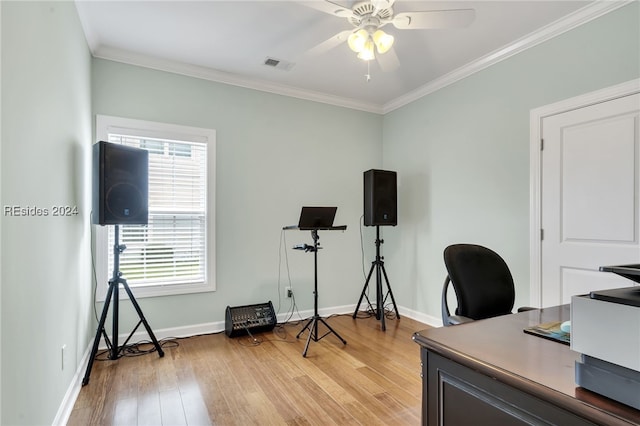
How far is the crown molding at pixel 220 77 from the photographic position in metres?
3.08

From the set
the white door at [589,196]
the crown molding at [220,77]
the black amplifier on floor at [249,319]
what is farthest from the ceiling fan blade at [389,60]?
the black amplifier on floor at [249,319]

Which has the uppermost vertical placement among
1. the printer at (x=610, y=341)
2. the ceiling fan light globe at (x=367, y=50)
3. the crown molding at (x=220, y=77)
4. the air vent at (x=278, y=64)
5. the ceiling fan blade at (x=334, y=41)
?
the air vent at (x=278, y=64)

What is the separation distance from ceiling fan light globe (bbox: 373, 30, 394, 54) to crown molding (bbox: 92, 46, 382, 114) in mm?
1771

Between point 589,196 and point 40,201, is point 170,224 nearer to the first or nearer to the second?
point 40,201

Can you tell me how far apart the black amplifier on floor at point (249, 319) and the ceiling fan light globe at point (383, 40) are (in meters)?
2.65

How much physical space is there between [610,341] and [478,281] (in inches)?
53.0

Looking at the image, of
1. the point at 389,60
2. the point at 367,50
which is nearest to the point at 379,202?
the point at 389,60

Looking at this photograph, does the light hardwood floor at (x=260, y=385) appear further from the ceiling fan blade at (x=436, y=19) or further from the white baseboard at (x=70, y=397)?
the ceiling fan blade at (x=436, y=19)

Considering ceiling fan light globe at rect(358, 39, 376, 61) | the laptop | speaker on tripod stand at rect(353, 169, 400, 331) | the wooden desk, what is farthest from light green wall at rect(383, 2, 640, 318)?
the wooden desk

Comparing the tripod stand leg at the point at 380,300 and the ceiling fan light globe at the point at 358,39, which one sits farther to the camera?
the tripod stand leg at the point at 380,300

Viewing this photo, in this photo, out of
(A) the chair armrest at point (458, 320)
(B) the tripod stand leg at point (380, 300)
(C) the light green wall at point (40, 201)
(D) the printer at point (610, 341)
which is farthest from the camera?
(B) the tripod stand leg at point (380, 300)

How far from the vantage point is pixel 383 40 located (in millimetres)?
2246

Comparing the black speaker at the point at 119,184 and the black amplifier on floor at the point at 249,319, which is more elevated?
the black speaker at the point at 119,184

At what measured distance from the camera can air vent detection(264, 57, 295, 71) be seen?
10.7 feet
